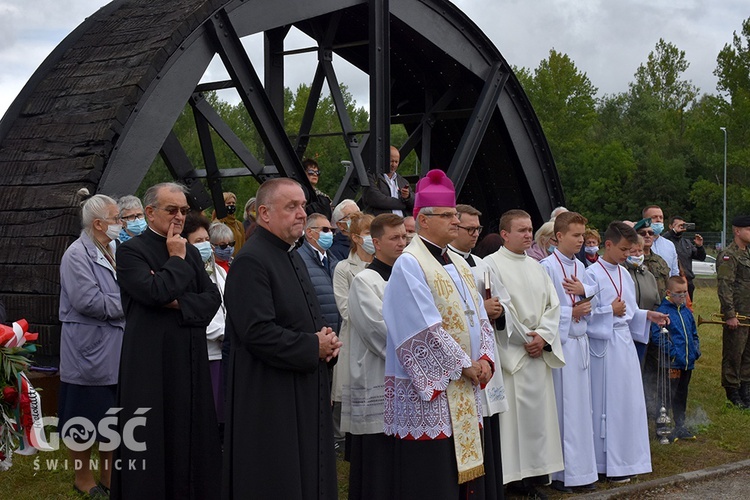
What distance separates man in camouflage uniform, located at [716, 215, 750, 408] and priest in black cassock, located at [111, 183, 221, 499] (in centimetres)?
650

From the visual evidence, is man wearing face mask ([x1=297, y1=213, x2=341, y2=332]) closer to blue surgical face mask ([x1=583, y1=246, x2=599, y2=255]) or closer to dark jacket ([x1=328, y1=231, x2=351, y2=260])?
dark jacket ([x1=328, y1=231, x2=351, y2=260])

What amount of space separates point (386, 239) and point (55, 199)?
2633mm

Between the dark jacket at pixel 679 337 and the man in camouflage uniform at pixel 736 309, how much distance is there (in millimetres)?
1403

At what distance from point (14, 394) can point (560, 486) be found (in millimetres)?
4293

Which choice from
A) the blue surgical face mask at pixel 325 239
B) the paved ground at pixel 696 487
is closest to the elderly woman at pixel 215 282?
the blue surgical face mask at pixel 325 239

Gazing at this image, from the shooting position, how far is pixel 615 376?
7062 mm

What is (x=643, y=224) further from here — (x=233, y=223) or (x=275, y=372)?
(x=275, y=372)

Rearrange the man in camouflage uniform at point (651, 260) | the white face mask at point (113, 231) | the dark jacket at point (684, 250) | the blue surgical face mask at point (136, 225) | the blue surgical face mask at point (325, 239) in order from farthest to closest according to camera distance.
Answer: the dark jacket at point (684, 250) < the man in camouflage uniform at point (651, 260) < the blue surgical face mask at point (325, 239) < the blue surgical face mask at point (136, 225) < the white face mask at point (113, 231)

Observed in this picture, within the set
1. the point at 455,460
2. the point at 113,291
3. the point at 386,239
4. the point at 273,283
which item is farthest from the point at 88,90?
the point at 455,460

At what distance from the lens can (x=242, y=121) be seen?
56.7 meters

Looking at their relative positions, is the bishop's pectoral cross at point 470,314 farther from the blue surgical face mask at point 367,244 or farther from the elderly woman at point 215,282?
the blue surgical face mask at point 367,244

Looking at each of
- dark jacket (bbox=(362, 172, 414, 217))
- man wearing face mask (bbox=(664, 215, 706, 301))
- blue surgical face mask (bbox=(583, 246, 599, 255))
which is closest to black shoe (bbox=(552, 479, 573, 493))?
blue surgical face mask (bbox=(583, 246, 599, 255))

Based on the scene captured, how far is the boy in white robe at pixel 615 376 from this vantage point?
6.97 meters

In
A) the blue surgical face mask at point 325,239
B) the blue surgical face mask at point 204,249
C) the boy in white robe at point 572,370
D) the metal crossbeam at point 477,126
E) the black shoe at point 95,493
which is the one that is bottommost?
the black shoe at point 95,493
